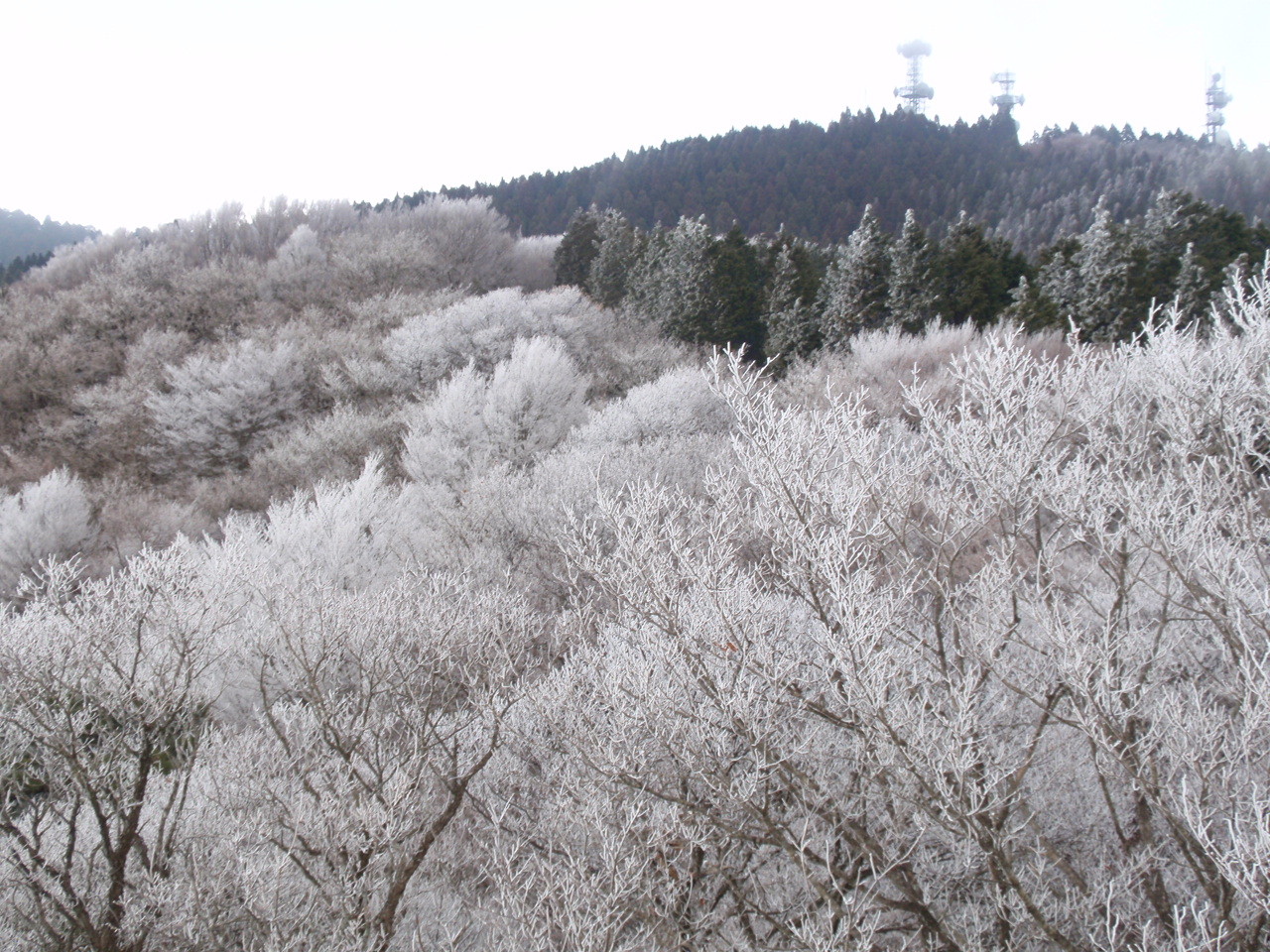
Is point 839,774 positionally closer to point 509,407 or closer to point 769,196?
point 509,407

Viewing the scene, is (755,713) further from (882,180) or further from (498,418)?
(882,180)

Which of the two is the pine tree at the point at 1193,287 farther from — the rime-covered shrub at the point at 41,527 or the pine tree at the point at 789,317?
the rime-covered shrub at the point at 41,527

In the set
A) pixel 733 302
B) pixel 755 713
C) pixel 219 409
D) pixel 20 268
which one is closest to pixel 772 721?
pixel 755 713

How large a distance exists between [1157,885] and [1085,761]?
4.92 feet

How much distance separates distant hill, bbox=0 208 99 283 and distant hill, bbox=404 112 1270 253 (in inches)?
2130

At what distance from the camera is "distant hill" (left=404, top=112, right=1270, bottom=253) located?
55.6 meters

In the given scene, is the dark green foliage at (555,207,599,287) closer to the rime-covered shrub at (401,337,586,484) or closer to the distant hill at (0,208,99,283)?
the rime-covered shrub at (401,337,586,484)

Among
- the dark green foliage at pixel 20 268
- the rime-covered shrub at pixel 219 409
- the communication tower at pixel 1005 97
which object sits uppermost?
the communication tower at pixel 1005 97

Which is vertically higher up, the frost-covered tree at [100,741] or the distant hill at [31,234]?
the distant hill at [31,234]

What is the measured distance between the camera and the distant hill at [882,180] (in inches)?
2190

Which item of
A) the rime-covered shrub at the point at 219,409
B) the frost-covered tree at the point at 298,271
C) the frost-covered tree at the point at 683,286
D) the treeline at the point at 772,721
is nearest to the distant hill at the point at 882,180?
the frost-covered tree at the point at 298,271

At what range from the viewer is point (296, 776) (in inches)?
347

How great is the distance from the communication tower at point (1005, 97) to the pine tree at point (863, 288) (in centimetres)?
7004

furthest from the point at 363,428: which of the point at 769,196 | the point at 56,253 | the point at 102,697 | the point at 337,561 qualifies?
the point at 769,196
